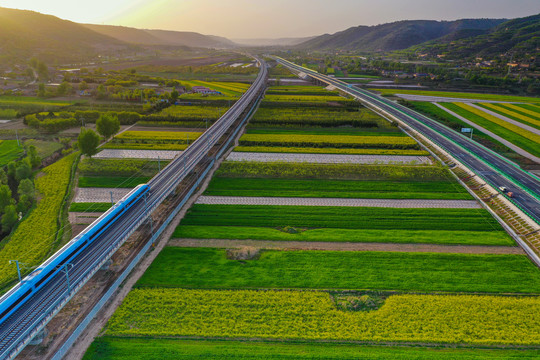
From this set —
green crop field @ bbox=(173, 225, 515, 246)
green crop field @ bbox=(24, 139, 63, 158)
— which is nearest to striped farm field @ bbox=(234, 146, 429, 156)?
green crop field @ bbox=(173, 225, 515, 246)

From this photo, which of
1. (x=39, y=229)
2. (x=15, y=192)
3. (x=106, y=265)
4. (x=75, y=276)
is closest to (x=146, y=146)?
(x=15, y=192)

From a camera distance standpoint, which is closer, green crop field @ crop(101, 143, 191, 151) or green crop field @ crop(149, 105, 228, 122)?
green crop field @ crop(101, 143, 191, 151)

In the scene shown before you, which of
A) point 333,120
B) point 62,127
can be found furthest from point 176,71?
point 333,120

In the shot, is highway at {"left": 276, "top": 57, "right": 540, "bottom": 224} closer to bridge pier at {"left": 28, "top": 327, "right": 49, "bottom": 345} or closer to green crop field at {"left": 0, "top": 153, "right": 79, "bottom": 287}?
bridge pier at {"left": 28, "top": 327, "right": 49, "bottom": 345}

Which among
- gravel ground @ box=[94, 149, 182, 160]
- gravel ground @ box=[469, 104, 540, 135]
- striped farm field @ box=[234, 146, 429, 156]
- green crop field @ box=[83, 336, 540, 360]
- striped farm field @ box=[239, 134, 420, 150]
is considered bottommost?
green crop field @ box=[83, 336, 540, 360]

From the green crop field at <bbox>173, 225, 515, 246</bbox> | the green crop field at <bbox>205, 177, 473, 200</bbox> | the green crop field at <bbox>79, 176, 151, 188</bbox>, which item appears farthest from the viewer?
the green crop field at <bbox>79, 176, 151, 188</bbox>

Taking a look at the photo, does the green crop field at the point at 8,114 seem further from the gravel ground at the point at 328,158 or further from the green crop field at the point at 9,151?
the gravel ground at the point at 328,158

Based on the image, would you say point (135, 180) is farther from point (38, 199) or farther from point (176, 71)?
point (176, 71)
